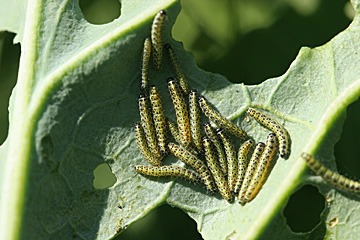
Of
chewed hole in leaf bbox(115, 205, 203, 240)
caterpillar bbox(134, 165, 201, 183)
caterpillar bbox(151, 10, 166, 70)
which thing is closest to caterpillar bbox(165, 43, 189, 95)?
caterpillar bbox(151, 10, 166, 70)

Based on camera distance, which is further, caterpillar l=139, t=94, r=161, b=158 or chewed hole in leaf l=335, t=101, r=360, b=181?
chewed hole in leaf l=335, t=101, r=360, b=181

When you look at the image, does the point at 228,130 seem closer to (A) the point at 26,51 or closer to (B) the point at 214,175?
(B) the point at 214,175

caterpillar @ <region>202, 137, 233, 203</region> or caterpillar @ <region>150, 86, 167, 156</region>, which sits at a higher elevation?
caterpillar @ <region>150, 86, 167, 156</region>

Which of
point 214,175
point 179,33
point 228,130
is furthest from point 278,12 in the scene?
point 214,175

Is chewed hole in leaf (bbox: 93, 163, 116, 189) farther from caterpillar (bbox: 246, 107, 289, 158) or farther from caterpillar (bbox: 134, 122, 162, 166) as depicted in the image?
caterpillar (bbox: 246, 107, 289, 158)

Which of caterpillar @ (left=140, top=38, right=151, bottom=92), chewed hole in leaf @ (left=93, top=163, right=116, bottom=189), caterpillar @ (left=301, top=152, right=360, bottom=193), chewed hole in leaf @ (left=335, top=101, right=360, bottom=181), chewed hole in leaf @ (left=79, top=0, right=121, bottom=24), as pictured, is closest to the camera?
caterpillar @ (left=301, top=152, right=360, bottom=193)
